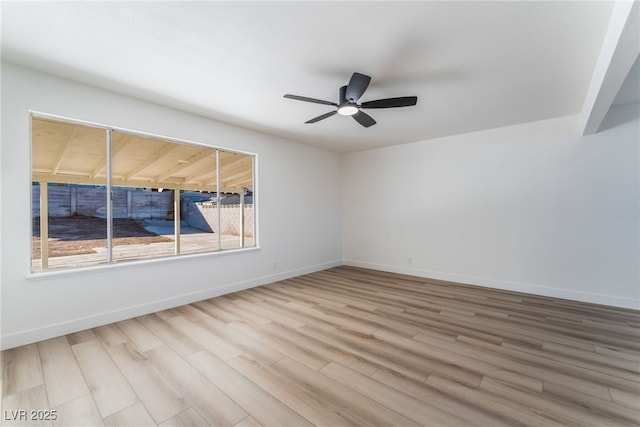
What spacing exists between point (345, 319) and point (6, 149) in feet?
12.2

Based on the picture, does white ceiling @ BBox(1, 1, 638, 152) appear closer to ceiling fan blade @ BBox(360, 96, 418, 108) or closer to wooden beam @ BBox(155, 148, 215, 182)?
ceiling fan blade @ BBox(360, 96, 418, 108)

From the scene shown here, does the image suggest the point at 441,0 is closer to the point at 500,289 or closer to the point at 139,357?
the point at 139,357

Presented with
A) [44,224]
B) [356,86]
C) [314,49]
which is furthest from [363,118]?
[44,224]

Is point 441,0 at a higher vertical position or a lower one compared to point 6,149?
higher

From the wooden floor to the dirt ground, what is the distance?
0.91 metres

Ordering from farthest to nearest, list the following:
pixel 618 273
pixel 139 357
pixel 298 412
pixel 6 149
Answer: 1. pixel 618 273
2. pixel 6 149
3. pixel 139 357
4. pixel 298 412

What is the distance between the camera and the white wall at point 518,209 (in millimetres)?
3469

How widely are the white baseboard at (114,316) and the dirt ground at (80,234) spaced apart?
73cm

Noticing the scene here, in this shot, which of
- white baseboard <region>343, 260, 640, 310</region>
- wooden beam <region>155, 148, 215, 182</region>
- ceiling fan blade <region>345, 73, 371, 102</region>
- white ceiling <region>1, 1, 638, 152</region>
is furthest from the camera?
wooden beam <region>155, 148, 215, 182</region>

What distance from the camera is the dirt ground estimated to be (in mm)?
2801

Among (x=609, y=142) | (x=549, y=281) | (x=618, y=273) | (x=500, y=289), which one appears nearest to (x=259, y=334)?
(x=500, y=289)

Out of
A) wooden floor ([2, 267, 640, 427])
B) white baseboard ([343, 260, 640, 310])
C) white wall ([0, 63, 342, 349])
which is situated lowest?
wooden floor ([2, 267, 640, 427])

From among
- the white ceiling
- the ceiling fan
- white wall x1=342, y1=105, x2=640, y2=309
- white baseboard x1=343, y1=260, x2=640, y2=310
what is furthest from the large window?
white baseboard x1=343, y1=260, x2=640, y2=310

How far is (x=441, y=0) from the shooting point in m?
1.72
